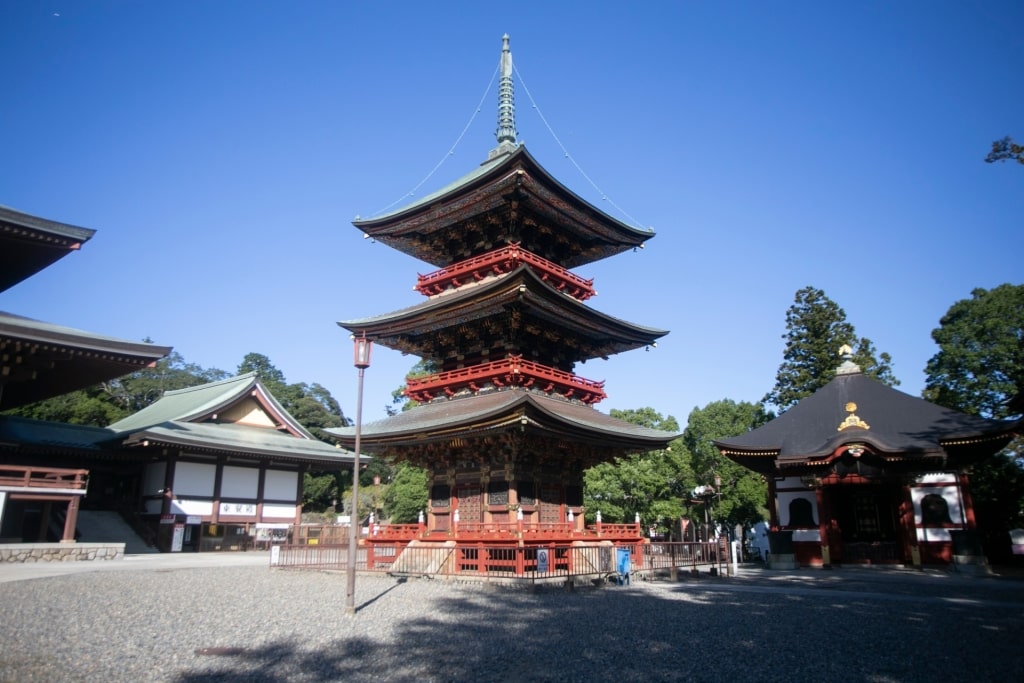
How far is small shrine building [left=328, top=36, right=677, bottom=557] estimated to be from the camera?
23438 millimetres

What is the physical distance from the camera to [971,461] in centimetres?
2606

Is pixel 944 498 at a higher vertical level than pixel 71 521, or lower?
higher

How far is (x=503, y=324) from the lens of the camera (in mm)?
25734

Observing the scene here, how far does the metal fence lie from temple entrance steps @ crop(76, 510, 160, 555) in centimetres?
1352

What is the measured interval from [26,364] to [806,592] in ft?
87.9

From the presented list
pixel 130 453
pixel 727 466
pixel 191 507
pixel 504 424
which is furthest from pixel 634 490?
pixel 130 453

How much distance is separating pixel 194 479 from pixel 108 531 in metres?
Result: 4.63

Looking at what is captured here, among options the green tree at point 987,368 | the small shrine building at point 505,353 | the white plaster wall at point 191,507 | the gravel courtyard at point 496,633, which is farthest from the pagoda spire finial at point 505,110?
the green tree at point 987,368

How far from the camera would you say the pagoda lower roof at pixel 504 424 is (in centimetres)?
2153

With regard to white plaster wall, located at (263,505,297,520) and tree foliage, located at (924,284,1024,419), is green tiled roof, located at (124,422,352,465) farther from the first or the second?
tree foliage, located at (924,284,1024,419)

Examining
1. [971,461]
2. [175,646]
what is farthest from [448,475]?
[971,461]

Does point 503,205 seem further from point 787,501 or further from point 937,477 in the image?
point 937,477

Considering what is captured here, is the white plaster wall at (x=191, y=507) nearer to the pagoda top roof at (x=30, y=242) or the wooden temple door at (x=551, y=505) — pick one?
the pagoda top roof at (x=30, y=242)

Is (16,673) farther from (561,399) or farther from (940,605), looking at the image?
(561,399)
